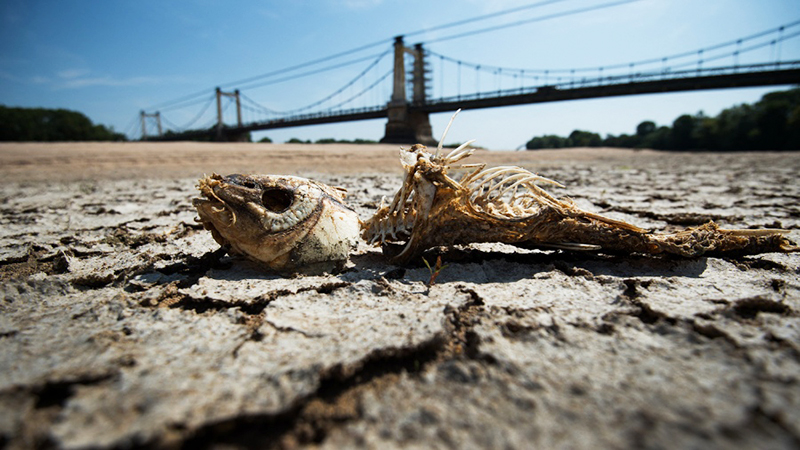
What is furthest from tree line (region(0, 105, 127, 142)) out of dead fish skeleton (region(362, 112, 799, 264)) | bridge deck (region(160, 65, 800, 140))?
dead fish skeleton (region(362, 112, 799, 264))

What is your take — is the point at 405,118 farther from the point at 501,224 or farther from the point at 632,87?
the point at 501,224

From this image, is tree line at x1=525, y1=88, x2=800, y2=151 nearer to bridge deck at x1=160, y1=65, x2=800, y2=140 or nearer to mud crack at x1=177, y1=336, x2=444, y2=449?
bridge deck at x1=160, y1=65, x2=800, y2=140


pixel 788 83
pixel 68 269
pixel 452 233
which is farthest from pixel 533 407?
pixel 788 83

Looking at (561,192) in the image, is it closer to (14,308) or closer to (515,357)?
(515,357)

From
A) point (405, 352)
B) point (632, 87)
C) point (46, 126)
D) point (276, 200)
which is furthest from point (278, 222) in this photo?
point (46, 126)

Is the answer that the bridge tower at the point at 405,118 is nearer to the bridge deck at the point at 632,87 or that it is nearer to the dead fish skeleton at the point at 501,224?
the bridge deck at the point at 632,87

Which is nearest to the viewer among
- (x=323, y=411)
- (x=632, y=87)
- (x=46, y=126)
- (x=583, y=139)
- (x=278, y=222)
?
(x=323, y=411)
